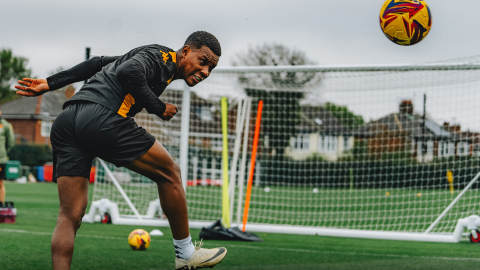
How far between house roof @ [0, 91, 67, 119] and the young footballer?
47.0 metres

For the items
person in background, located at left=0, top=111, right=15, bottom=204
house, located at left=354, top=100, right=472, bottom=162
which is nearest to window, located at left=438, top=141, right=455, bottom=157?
house, located at left=354, top=100, right=472, bottom=162

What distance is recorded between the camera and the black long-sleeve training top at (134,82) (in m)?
2.62

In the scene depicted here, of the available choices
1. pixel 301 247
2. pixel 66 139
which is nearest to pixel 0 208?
pixel 301 247

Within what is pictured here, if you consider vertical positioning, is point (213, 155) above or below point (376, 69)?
below

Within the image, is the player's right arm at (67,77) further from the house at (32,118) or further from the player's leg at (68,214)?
the house at (32,118)

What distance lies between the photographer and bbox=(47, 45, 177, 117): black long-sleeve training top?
262cm

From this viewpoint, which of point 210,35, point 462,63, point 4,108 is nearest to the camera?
point 210,35

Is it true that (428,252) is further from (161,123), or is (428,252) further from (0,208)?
(161,123)

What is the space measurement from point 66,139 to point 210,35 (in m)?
1.04

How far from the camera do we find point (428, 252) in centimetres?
602

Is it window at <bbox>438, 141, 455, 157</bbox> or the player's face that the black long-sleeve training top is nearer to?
the player's face

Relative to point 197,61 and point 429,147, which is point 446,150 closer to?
point 429,147

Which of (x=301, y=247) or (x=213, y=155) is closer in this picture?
(x=301, y=247)

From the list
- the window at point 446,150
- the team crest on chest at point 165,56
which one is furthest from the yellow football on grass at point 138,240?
the window at point 446,150
